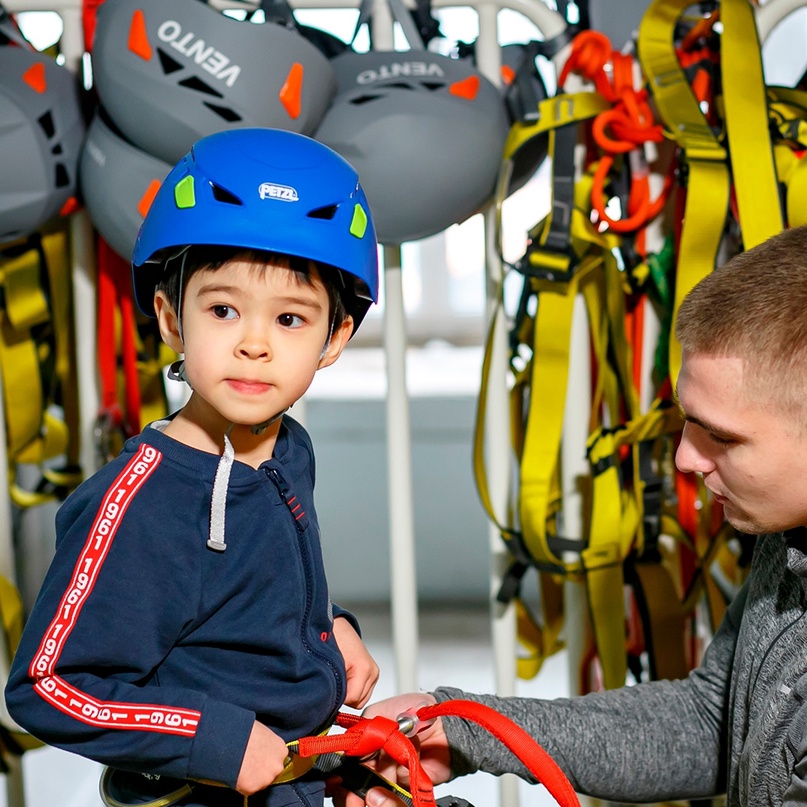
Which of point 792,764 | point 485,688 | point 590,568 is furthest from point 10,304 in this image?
point 485,688

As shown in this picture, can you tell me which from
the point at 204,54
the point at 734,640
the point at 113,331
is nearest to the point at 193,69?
the point at 204,54

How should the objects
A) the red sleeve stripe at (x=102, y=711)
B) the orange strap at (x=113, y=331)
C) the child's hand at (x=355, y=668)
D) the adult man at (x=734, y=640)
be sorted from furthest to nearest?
the orange strap at (x=113, y=331) < the child's hand at (x=355, y=668) < the adult man at (x=734, y=640) < the red sleeve stripe at (x=102, y=711)

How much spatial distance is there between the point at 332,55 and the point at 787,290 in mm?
946

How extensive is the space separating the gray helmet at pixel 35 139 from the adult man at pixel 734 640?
0.84 m

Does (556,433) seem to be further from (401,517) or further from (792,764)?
(792,764)

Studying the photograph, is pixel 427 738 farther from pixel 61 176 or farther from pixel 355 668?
pixel 61 176

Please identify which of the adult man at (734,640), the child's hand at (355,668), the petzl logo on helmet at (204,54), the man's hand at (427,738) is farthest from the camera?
the petzl logo on helmet at (204,54)

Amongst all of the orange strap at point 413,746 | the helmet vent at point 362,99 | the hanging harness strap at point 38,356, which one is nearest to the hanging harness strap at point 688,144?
the helmet vent at point 362,99

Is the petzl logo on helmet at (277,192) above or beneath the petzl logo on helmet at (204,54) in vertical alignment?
beneath

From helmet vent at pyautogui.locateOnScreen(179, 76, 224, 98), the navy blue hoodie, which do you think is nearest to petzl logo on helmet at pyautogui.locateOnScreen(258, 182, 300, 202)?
the navy blue hoodie

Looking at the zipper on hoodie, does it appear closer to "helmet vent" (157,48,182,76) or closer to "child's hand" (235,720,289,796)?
"child's hand" (235,720,289,796)

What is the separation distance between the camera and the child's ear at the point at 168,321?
1038mm

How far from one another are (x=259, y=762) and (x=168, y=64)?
94 centimetres

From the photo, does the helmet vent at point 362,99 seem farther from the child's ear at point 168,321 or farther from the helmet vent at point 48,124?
the child's ear at point 168,321
